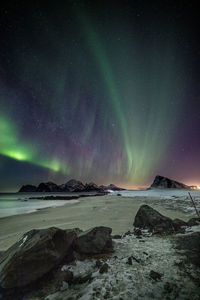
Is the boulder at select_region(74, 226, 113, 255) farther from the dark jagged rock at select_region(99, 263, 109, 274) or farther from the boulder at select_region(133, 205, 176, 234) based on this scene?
the boulder at select_region(133, 205, 176, 234)

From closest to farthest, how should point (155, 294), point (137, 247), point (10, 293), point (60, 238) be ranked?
point (155, 294) → point (10, 293) → point (60, 238) → point (137, 247)

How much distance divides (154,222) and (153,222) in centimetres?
4

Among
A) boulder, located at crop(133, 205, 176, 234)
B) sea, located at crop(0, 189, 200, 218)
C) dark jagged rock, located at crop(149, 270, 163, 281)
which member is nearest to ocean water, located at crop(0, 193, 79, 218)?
sea, located at crop(0, 189, 200, 218)

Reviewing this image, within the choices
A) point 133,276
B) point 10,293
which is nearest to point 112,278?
point 133,276

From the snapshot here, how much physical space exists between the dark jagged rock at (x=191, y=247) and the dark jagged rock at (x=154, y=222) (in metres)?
0.93

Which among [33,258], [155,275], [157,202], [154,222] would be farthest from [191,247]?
[157,202]

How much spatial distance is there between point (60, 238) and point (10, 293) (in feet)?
4.04

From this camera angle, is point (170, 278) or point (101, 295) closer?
point (101, 295)

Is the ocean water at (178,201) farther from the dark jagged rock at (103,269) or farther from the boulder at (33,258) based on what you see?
the boulder at (33,258)

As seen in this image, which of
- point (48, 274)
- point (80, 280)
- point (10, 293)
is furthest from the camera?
point (48, 274)

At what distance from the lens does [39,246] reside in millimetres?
2924

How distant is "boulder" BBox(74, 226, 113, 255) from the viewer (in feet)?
11.8

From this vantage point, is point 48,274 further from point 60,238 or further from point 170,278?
point 170,278

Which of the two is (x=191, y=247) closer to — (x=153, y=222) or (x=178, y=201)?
(x=153, y=222)
